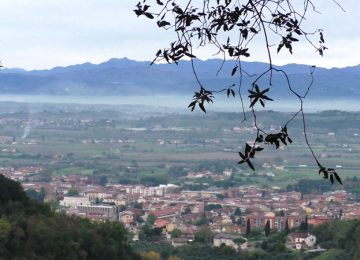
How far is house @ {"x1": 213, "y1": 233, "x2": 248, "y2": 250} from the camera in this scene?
23.3 metres

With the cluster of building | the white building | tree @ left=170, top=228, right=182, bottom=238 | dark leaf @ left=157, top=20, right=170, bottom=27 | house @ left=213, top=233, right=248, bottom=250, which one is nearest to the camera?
dark leaf @ left=157, top=20, right=170, bottom=27

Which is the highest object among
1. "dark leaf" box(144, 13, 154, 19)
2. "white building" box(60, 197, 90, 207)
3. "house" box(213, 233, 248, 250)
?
"dark leaf" box(144, 13, 154, 19)

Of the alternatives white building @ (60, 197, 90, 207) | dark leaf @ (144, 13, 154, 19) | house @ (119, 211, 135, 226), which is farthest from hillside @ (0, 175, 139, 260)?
white building @ (60, 197, 90, 207)

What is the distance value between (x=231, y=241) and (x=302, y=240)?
67.4 inches

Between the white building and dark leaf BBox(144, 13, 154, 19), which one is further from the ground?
dark leaf BBox(144, 13, 154, 19)

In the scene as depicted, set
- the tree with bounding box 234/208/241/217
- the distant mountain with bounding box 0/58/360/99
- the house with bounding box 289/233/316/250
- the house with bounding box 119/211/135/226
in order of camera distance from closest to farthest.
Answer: the house with bounding box 289/233/316/250
the house with bounding box 119/211/135/226
the tree with bounding box 234/208/241/217
the distant mountain with bounding box 0/58/360/99

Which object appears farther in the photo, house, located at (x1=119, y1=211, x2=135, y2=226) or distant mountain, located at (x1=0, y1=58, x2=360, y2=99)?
distant mountain, located at (x1=0, y1=58, x2=360, y2=99)

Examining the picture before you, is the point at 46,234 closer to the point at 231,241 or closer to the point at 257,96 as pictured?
the point at 231,241

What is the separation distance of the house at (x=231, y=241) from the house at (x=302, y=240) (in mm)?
1103

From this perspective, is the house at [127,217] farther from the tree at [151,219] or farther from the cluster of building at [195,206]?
Answer: the tree at [151,219]

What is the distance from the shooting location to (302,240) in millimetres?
23031

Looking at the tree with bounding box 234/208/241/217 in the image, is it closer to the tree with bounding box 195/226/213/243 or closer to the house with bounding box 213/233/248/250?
the tree with bounding box 195/226/213/243

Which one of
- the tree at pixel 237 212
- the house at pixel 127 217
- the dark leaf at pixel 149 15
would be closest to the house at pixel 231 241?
the house at pixel 127 217

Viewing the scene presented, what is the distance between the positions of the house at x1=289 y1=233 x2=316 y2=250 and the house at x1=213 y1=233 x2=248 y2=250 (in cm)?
110
